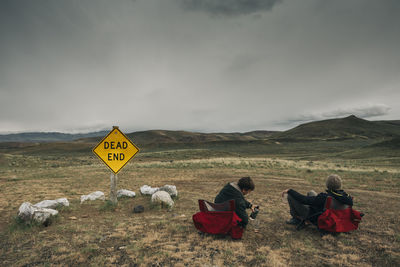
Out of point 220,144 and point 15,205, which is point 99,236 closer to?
point 15,205

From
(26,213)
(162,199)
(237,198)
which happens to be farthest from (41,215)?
(237,198)

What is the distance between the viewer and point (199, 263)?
418 cm

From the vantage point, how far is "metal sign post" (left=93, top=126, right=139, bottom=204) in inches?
305

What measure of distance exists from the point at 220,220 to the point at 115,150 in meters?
4.98

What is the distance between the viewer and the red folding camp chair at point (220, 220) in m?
5.18

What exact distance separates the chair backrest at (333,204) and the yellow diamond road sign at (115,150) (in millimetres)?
6702

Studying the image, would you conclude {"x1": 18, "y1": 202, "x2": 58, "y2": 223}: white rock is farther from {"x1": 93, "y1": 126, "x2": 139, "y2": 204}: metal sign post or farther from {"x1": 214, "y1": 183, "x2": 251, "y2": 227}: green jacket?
{"x1": 214, "y1": 183, "x2": 251, "y2": 227}: green jacket

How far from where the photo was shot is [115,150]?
26.0 feet

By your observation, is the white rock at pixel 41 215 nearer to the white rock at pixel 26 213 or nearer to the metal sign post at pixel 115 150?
the white rock at pixel 26 213

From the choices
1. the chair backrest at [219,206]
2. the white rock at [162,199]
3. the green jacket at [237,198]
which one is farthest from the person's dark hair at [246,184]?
the white rock at [162,199]

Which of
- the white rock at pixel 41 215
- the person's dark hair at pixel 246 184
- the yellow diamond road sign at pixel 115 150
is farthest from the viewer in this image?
the yellow diamond road sign at pixel 115 150

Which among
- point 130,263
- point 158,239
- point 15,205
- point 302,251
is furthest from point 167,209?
point 15,205

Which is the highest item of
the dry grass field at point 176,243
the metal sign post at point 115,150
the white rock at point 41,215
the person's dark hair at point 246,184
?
the metal sign post at point 115,150

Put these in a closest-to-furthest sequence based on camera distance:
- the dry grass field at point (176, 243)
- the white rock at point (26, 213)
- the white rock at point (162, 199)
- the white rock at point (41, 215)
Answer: the dry grass field at point (176, 243)
the white rock at point (26, 213)
the white rock at point (41, 215)
the white rock at point (162, 199)
